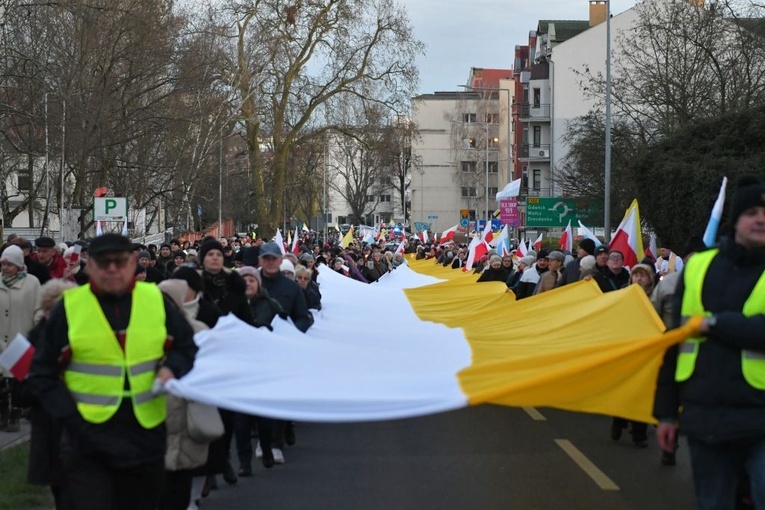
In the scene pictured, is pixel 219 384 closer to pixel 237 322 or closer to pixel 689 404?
pixel 237 322

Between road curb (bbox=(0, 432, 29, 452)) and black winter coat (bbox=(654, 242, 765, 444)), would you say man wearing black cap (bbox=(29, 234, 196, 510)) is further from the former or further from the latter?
road curb (bbox=(0, 432, 29, 452))

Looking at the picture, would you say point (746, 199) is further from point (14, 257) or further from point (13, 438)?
point (13, 438)

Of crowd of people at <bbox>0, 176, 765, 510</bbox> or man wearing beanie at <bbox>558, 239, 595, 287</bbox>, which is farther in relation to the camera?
man wearing beanie at <bbox>558, 239, 595, 287</bbox>

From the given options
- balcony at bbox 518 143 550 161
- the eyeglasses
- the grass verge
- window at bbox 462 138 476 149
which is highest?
window at bbox 462 138 476 149

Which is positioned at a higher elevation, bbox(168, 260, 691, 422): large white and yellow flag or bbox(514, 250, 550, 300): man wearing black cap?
bbox(168, 260, 691, 422): large white and yellow flag

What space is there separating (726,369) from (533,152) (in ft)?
258

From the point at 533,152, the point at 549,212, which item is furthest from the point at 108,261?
the point at 533,152

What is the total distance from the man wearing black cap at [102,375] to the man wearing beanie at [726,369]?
2.37 meters

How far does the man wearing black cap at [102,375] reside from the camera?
539 centimetres

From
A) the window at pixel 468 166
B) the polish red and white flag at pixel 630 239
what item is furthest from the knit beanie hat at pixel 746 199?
the window at pixel 468 166

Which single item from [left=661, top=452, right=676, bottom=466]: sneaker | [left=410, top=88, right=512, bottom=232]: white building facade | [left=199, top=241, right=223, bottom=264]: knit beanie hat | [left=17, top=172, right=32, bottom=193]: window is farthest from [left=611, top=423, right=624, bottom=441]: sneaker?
[left=410, top=88, right=512, bottom=232]: white building facade

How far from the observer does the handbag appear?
6.57 meters

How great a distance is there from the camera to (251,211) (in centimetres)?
9162

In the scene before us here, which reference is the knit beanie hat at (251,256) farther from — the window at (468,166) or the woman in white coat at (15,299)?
the window at (468,166)
